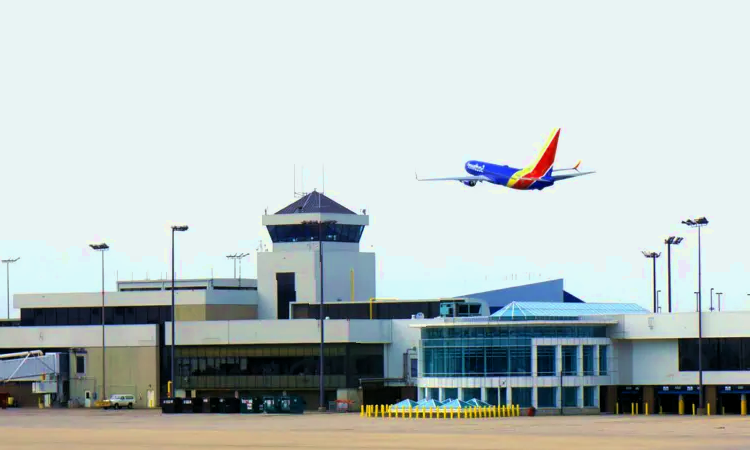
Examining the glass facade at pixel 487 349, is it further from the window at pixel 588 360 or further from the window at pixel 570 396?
the window at pixel 570 396

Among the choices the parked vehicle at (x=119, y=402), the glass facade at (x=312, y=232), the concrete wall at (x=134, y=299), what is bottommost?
the parked vehicle at (x=119, y=402)

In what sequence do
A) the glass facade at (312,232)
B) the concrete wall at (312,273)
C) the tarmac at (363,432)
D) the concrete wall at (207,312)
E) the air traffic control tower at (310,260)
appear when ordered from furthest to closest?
→ the glass facade at (312,232) → the air traffic control tower at (310,260) → the concrete wall at (312,273) → the concrete wall at (207,312) → the tarmac at (363,432)

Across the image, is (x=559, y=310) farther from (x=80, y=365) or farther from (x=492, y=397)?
(x=80, y=365)

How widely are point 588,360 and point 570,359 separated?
1.98 meters

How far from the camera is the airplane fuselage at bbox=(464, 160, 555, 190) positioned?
4082 inches

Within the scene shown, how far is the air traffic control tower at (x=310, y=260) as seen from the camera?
14262cm

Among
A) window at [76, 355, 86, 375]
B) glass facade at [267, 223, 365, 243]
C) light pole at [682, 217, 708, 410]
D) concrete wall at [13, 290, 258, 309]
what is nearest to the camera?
light pole at [682, 217, 708, 410]

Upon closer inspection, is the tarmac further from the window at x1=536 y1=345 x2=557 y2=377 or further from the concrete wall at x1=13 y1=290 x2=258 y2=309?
the concrete wall at x1=13 y1=290 x2=258 y2=309

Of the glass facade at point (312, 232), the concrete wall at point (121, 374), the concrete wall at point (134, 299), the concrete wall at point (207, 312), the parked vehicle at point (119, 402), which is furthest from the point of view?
the glass facade at point (312, 232)

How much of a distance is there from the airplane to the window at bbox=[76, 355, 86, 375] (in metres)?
47.0

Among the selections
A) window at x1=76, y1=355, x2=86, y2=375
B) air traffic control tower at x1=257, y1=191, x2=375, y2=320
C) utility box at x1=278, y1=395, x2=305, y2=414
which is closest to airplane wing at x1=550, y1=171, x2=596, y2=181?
utility box at x1=278, y1=395, x2=305, y2=414

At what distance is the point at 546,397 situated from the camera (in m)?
117

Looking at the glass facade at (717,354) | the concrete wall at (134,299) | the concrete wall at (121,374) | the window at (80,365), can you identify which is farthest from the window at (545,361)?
the window at (80,365)

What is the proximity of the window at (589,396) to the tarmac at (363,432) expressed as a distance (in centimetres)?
1138
